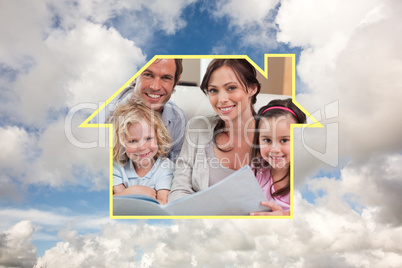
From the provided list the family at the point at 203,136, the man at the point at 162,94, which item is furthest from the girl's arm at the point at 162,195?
the man at the point at 162,94

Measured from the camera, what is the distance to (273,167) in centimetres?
312

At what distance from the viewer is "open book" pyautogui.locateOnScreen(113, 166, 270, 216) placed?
2.91 metres

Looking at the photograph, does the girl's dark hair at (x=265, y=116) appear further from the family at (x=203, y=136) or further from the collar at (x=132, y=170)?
the collar at (x=132, y=170)

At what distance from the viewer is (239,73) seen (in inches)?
122

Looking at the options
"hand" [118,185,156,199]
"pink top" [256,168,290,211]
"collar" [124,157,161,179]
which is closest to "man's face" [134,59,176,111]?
"collar" [124,157,161,179]

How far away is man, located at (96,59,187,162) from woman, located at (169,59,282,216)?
91 mm

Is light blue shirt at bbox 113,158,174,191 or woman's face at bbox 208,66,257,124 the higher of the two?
woman's face at bbox 208,66,257,124

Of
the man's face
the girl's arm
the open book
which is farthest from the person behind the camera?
the man's face

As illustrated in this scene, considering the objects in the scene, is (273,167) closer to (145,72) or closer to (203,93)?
(203,93)

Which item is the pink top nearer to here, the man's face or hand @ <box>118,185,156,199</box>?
hand @ <box>118,185,156,199</box>

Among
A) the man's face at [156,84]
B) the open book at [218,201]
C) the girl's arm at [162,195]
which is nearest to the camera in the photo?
the open book at [218,201]

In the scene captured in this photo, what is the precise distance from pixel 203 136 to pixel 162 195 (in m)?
0.60

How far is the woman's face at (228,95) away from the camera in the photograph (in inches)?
121

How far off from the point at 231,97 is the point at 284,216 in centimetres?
107
